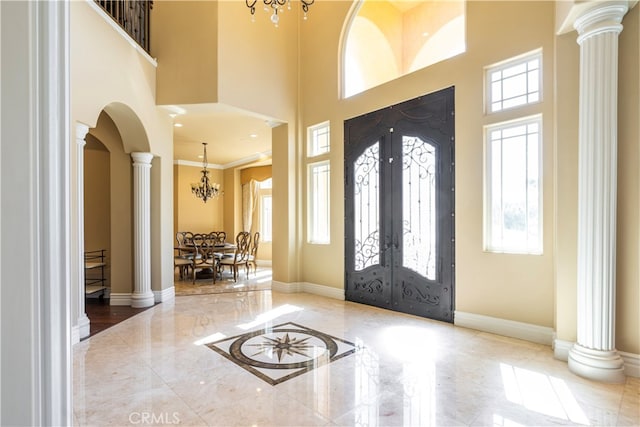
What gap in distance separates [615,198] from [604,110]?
75 centimetres

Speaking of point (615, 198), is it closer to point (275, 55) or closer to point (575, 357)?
point (575, 357)

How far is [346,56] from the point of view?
5.97 metres

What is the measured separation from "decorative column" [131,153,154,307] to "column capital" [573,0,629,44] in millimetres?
5582

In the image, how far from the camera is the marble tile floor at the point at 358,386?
7.70ft

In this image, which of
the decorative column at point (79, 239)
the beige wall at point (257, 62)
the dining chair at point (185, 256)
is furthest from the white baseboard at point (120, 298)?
the beige wall at point (257, 62)

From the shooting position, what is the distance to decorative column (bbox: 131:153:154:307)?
533 cm

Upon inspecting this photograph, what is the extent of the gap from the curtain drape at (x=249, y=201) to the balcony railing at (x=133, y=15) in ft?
19.4

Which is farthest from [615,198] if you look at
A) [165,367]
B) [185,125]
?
[185,125]

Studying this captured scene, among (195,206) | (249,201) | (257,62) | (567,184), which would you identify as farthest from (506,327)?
(195,206)

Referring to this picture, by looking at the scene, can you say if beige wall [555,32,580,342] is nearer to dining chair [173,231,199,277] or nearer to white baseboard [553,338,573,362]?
white baseboard [553,338,573,362]

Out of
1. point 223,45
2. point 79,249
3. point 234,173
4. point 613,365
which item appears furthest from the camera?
point 234,173

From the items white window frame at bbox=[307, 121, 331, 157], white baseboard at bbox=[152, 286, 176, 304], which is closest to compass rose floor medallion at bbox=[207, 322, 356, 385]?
white baseboard at bbox=[152, 286, 176, 304]

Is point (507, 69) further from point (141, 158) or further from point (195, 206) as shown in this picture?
point (195, 206)

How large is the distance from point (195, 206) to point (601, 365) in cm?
1050
